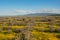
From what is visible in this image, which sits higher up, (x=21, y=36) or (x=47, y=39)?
(x=21, y=36)

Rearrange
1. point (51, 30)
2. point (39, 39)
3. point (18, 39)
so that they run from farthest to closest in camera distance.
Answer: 1. point (51, 30)
2. point (39, 39)
3. point (18, 39)

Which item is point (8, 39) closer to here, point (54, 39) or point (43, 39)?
point (43, 39)

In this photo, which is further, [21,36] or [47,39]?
[47,39]

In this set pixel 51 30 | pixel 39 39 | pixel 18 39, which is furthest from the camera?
pixel 51 30

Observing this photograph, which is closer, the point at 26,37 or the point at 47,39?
the point at 26,37

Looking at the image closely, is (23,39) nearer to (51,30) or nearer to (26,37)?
(26,37)

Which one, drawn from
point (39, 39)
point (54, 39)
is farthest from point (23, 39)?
point (54, 39)

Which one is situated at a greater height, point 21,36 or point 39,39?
point 21,36

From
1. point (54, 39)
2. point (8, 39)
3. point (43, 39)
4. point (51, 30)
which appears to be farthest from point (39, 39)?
point (51, 30)
